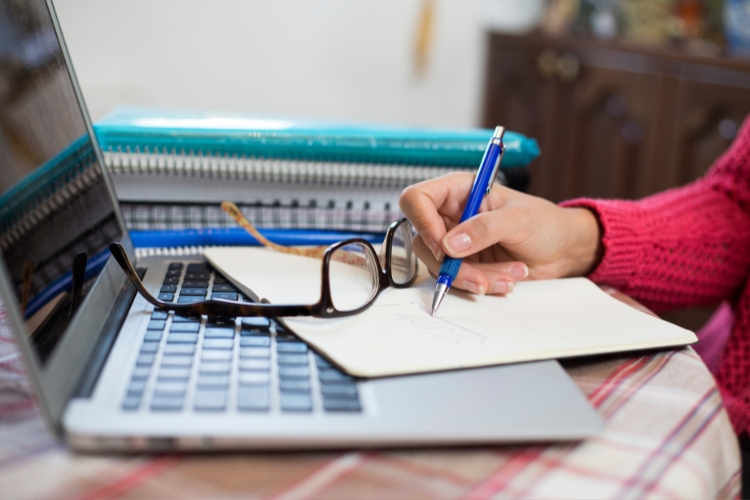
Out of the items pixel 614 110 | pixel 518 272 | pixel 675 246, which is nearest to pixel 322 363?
pixel 518 272

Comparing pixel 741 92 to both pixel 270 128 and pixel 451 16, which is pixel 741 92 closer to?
pixel 451 16

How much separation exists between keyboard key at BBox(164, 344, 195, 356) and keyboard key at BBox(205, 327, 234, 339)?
18 millimetres

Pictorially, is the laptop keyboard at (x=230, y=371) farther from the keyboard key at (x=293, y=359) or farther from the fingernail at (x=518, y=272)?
the fingernail at (x=518, y=272)

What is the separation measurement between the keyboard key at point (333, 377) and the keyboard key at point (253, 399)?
0.03 m

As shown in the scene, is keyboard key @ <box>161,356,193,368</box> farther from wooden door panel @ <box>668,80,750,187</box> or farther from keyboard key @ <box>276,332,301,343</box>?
wooden door panel @ <box>668,80,750,187</box>

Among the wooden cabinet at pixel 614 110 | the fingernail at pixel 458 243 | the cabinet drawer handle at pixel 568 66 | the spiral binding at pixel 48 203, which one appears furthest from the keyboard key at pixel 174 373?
the cabinet drawer handle at pixel 568 66

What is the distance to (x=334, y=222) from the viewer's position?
0.67 meters

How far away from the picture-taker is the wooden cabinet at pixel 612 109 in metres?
1.59

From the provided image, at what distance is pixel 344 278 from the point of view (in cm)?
54

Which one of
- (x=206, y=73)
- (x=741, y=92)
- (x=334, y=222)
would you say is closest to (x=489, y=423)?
(x=334, y=222)

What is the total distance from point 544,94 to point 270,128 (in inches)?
60.8

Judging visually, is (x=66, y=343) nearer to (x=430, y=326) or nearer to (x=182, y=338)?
(x=182, y=338)

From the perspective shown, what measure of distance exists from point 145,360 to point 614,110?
5.63 feet

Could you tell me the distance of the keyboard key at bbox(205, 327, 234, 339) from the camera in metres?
0.42
